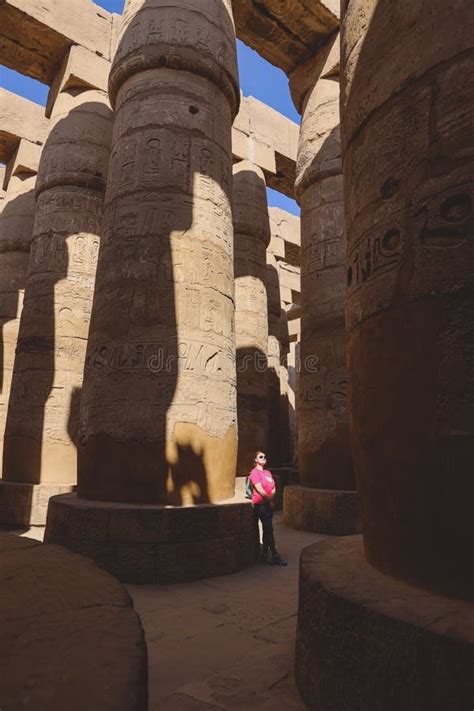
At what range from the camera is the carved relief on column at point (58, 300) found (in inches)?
281

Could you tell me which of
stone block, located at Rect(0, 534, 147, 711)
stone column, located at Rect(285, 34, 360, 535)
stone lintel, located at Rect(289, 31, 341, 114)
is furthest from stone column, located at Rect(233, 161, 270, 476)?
stone block, located at Rect(0, 534, 147, 711)

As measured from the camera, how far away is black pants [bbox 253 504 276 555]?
15.6ft

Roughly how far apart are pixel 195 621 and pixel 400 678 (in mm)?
1979

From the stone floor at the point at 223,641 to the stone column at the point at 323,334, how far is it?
6.09ft

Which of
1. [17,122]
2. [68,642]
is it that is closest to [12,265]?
[17,122]

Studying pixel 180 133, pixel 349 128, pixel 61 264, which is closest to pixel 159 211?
pixel 180 133

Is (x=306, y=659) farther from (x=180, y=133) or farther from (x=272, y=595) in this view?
(x=180, y=133)

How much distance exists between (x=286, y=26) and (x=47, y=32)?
4.09 meters

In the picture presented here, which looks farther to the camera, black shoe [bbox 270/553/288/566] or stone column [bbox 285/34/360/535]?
stone column [bbox 285/34/360/535]

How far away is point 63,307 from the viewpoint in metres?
7.54

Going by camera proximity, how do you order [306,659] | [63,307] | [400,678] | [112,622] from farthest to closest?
[63,307] → [306,659] → [400,678] → [112,622]

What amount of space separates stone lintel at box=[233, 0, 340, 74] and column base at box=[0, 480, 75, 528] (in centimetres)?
824

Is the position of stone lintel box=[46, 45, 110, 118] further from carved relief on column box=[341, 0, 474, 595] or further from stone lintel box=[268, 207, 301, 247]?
carved relief on column box=[341, 0, 474, 595]

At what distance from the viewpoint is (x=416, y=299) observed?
5.97 ft
